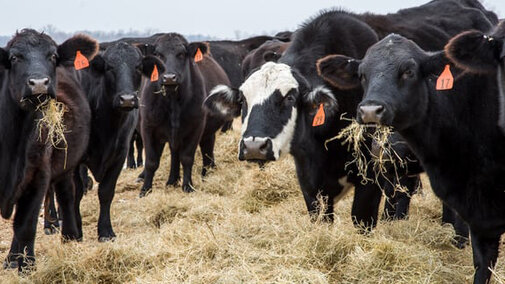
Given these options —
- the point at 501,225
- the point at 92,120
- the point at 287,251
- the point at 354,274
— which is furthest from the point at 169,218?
the point at 501,225

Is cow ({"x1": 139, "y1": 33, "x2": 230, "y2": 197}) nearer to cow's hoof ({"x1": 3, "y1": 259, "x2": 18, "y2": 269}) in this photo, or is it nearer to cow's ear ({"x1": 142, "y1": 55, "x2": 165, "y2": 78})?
cow's ear ({"x1": 142, "y1": 55, "x2": 165, "y2": 78})

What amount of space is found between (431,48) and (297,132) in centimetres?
218

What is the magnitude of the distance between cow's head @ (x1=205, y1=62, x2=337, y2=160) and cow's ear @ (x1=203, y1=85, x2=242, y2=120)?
153 mm

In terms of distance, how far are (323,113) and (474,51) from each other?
1250 millimetres

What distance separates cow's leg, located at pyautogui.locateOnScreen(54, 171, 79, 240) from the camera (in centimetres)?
612

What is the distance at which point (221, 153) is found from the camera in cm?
1063

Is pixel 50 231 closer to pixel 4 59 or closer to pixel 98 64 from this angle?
pixel 98 64

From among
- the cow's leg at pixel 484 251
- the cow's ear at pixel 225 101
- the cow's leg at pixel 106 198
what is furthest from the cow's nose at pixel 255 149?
the cow's leg at pixel 106 198

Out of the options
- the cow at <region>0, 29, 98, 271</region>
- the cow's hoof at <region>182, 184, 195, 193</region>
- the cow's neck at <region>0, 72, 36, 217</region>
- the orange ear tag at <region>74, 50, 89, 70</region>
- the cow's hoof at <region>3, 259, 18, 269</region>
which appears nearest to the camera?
the cow at <region>0, 29, 98, 271</region>

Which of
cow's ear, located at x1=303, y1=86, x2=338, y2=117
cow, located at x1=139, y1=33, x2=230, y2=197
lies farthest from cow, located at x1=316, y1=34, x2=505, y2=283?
cow, located at x1=139, y1=33, x2=230, y2=197

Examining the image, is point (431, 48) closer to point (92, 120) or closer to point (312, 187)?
point (312, 187)

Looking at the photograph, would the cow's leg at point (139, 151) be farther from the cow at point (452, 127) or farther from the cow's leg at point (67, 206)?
the cow at point (452, 127)

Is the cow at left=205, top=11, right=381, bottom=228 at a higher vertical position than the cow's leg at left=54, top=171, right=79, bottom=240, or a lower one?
higher

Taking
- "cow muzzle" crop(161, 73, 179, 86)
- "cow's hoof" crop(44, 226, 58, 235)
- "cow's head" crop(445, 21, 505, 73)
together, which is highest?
"cow's head" crop(445, 21, 505, 73)
